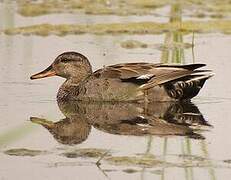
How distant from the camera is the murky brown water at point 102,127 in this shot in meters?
6.52

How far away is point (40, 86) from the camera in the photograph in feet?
32.0

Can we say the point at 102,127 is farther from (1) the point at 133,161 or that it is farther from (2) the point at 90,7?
(2) the point at 90,7

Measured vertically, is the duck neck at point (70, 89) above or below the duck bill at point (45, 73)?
below

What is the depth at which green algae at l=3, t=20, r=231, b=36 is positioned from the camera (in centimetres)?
1212

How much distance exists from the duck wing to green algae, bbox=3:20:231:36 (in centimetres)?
271

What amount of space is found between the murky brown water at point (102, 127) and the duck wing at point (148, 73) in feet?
0.91

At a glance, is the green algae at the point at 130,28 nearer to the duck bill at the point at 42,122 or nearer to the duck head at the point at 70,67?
the duck head at the point at 70,67

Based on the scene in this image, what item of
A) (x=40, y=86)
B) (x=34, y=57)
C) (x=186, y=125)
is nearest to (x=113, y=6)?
(x=34, y=57)

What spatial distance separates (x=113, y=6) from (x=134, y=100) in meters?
4.96

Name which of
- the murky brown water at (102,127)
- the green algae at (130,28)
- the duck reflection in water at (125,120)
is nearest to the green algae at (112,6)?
the green algae at (130,28)

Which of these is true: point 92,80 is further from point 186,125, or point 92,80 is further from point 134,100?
point 186,125

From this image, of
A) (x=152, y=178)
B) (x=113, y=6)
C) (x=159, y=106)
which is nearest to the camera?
(x=152, y=178)

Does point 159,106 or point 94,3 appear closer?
point 159,106

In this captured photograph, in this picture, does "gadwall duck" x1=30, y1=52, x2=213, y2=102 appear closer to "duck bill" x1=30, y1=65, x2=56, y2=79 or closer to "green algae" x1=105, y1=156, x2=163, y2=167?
"duck bill" x1=30, y1=65, x2=56, y2=79
